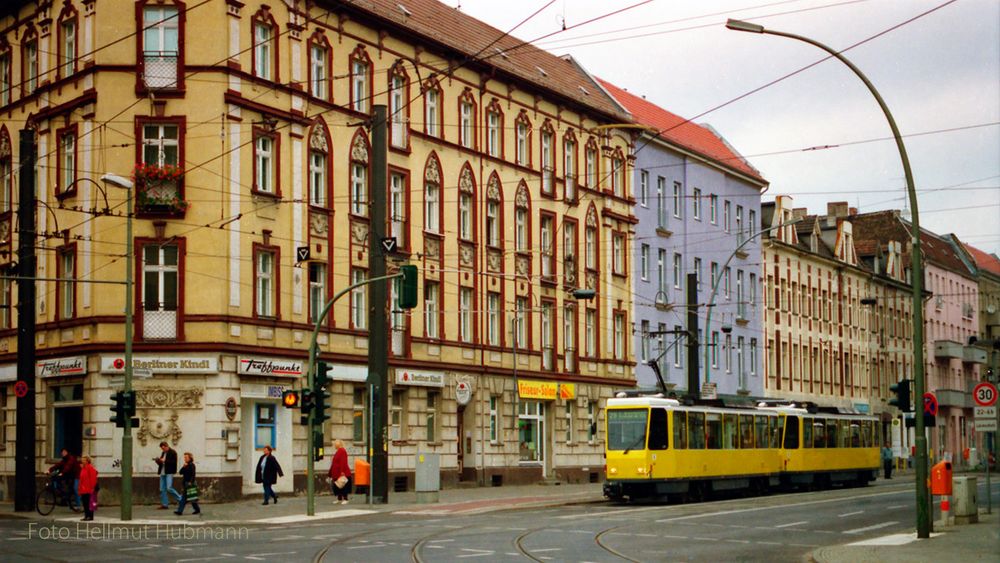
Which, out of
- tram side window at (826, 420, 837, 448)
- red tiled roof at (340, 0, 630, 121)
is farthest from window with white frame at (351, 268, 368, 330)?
tram side window at (826, 420, 837, 448)

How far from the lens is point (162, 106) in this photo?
129 feet

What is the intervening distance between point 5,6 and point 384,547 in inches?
1070

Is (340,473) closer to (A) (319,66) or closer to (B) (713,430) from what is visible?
(B) (713,430)

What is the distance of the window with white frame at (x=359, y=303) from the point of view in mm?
44409

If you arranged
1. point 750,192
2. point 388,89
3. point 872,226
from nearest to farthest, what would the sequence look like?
point 388,89, point 750,192, point 872,226

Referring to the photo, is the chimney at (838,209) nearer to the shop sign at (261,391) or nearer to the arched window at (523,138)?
the arched window at (523,138)

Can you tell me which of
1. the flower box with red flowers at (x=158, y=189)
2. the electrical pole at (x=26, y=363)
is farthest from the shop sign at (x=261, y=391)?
the electrical pole at (x=26, y=363)

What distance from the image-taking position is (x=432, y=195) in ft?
159

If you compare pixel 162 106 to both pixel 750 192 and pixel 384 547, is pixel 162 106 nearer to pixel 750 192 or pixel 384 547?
pixel 384 547

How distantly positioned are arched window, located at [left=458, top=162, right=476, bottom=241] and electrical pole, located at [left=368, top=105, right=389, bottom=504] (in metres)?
11.0

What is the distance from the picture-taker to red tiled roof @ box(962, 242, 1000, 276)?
4574 inches

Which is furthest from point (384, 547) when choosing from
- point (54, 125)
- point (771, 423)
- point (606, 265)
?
point (606, 265)

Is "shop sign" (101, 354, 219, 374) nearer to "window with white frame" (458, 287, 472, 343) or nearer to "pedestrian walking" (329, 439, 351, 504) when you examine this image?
"pedestrian walking" (329, 439, 351, 504)

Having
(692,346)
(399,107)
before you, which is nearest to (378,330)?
(399,107)
